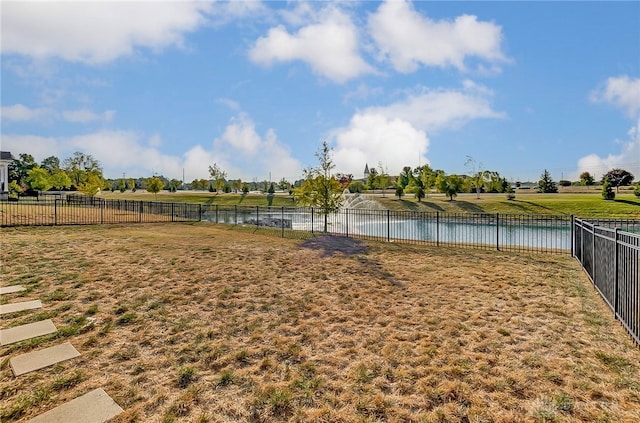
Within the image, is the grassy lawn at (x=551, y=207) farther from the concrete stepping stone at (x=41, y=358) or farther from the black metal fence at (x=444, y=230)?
the concrete stepping stone at (x=41, y=358)

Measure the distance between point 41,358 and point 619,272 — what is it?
301 inches

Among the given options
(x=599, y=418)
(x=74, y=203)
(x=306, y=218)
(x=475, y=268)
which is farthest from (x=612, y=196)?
(x=74, y=203)

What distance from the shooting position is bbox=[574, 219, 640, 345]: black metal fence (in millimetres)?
4155

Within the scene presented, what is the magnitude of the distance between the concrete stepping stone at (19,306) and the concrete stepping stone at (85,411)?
9.95 ft

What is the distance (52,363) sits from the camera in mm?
3547

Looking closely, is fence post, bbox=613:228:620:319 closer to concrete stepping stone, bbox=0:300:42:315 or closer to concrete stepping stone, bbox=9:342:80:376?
concrete stepping stone, bbox=9:342:80:376

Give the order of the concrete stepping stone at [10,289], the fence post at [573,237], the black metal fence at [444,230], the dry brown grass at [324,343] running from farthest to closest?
the black metal fence at [444,230] < the fence post at [573,237] < the concrete stepping stone at [10,289] < the dry brown grass at [324,343]

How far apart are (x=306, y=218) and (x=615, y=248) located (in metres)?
22.5

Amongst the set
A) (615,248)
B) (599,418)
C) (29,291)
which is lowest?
(599,418)

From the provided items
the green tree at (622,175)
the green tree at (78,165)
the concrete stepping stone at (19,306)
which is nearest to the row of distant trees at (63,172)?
the green tree at (78,165)

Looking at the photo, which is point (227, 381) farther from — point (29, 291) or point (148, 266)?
point (148, 266)

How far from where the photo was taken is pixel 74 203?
27.1 m

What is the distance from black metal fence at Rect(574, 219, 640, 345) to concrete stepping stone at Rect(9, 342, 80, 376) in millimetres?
6783

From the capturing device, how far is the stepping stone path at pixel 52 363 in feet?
8.98
